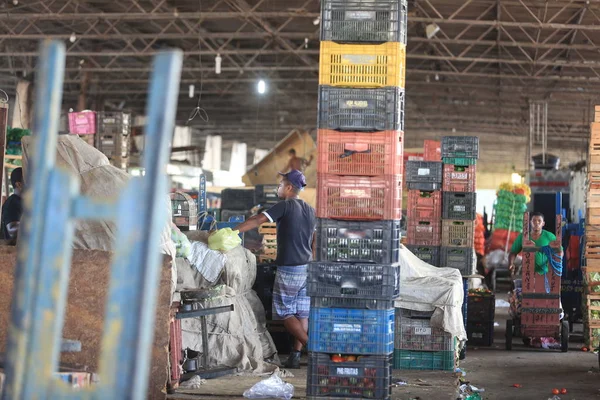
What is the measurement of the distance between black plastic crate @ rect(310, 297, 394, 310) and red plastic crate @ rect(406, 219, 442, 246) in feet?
15.8

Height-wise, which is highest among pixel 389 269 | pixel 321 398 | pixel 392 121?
pixel 392 121

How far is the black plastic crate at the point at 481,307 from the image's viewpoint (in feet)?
39.4

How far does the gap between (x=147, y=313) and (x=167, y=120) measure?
0.53 meters

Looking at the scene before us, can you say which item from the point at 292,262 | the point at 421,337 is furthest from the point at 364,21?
the point at 421,337

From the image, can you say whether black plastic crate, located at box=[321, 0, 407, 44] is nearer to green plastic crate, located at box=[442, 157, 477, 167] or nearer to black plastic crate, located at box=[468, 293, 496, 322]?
green plastic crate, located at box=[442, 157, 477, 167]

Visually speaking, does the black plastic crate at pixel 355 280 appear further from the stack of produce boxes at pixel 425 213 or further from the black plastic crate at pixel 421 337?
the stack of produce boxes at pixel 425 213

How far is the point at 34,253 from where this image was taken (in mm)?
2725

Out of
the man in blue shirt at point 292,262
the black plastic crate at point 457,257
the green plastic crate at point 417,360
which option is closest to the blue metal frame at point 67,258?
the man in blue shirt at point 292,262

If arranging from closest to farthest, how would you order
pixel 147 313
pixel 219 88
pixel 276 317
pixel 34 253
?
pixel 147 313 < pixel 34 253 < pixel 276 317 < pixel 219 88

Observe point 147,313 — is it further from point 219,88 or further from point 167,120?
point 219,88

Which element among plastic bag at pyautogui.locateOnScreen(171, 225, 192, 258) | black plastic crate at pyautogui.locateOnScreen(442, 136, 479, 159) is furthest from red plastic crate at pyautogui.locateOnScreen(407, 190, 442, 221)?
plastic bag at pyautogui.locateOnScreen(171, 225, 192, 258)

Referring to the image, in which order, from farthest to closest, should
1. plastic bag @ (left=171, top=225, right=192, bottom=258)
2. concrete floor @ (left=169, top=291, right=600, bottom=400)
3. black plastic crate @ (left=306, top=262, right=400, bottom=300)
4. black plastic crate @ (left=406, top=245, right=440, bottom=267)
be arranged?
black plastic crate @ (left=406, top=245, right=440, bottom=267)
plastic bag @ (left=171, top=225, right=192, bottom=258)
concrete floor @ (left=169, top=291, right=600, bottom=400)
black plastic crate @ (left=306, top=262, right=400, bottom=300)

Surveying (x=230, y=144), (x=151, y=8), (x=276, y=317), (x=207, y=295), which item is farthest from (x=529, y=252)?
(x=230, y=144)

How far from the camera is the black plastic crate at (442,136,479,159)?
11328 millimetres
